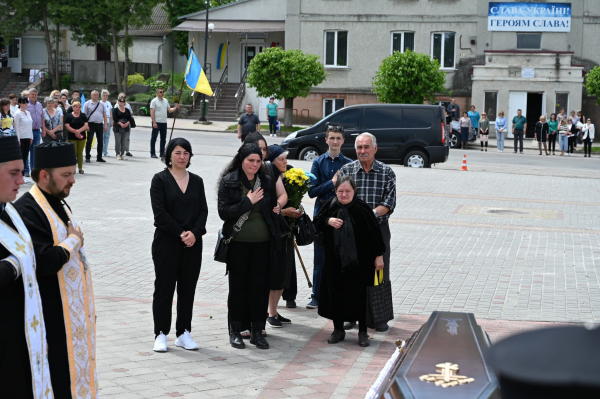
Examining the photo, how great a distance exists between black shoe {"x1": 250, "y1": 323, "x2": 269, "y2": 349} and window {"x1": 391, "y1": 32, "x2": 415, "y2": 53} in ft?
116

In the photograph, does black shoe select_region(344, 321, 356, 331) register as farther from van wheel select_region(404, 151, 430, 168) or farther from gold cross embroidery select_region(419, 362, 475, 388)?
van wheel select_region(404, 151, 430, 168)

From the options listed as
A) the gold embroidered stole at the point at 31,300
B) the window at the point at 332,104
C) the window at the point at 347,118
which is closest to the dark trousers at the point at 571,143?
the window at the point at 332,104

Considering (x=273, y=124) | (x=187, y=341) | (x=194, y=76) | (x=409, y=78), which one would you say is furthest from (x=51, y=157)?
(x=409, y=78)

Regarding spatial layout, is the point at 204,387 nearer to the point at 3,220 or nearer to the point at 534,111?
the point at 3,220

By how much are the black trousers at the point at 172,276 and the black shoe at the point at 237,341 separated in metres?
0.41

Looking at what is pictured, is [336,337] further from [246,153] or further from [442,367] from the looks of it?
[442,367]

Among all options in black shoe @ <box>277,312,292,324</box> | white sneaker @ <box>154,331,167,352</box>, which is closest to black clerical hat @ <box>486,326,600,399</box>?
white sneaker @ <box>154,331,167,352</box>

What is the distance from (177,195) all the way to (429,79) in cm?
2960

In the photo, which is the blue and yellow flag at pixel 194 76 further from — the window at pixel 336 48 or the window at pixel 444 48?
the window at pixel 444 48

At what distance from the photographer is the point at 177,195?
6.74 meters

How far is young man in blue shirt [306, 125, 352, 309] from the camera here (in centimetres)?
814

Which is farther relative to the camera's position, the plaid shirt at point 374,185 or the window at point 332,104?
the window at point 332,104

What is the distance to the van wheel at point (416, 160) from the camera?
75.5ft

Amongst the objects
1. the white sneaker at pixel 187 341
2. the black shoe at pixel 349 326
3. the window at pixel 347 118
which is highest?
the window at pixel 347 118
